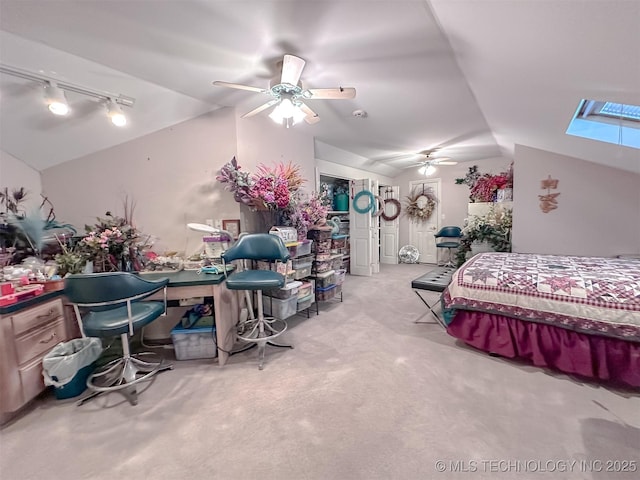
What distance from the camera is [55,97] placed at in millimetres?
1849

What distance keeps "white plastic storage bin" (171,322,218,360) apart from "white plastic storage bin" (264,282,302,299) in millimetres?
756

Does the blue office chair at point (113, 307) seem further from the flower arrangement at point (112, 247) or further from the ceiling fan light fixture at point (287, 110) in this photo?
the ceiling fan light fixture at point (287, 110)

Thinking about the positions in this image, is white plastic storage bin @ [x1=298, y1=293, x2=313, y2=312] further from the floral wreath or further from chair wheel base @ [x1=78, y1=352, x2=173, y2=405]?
the floral wreath

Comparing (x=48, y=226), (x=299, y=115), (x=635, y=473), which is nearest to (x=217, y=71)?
(x=299, y=115)

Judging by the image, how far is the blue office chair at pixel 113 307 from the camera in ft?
5.25

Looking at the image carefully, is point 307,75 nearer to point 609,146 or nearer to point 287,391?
point 287,391

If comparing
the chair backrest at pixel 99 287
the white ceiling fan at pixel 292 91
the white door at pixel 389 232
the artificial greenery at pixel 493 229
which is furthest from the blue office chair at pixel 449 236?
the chair backrest at pixel 99 287

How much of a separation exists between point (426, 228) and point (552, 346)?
5.08 meters

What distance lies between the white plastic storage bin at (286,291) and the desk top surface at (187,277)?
76cm

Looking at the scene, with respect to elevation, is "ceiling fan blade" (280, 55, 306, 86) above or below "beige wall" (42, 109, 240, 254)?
above

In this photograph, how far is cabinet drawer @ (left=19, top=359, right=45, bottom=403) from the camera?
5.57 ft

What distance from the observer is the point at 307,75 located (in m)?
2.32

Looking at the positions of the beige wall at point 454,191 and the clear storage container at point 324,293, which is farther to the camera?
the beige wall at point 454,191

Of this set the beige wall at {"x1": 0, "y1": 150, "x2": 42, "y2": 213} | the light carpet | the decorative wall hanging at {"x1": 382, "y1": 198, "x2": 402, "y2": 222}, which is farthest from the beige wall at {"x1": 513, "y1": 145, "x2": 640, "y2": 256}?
the beige wall at {"x1": 0, "y1": 150, "x2": 42, "y2": 213}
